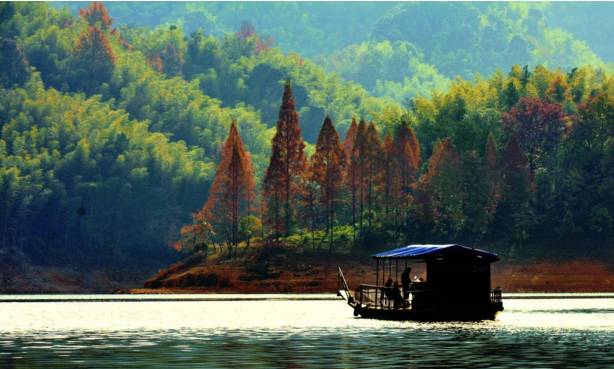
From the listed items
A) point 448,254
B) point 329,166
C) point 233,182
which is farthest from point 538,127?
point 448,254

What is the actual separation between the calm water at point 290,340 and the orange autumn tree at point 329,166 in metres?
68.5

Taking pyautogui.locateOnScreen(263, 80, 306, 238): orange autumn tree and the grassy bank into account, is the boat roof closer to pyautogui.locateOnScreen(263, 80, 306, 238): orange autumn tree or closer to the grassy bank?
the grassy bank

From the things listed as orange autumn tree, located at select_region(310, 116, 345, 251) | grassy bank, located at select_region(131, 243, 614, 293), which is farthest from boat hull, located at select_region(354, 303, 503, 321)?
orange autumn tree, located at select_region(310, 116, 345, 251)

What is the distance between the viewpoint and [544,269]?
172 m

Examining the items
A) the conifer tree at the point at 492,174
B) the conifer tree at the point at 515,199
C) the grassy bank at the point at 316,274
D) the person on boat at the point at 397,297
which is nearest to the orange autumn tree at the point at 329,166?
the grassy bank at the point at 316,274

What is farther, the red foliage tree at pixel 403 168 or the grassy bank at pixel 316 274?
the red foliage tree at pixel 403 168

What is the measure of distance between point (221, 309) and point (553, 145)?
308 feet

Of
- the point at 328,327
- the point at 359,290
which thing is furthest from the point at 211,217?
the point at 328,327

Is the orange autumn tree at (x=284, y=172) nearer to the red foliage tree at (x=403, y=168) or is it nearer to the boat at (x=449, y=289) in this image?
the red foliage tree at (x=403, y=168)

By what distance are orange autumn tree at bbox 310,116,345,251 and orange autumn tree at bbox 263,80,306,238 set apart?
7.87 ft

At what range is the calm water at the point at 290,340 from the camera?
5734 centimetres

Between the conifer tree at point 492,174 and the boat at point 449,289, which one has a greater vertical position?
the conifer tree at point 492,174

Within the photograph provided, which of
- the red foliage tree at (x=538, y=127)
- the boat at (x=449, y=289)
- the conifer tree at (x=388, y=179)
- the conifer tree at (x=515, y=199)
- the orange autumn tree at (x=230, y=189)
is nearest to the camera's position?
the boat at (x=449, y=289)

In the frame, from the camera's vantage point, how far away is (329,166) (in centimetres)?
17675
